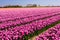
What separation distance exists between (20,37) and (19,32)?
0.50m

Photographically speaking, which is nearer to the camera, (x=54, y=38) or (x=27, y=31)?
(x=54, y=38)

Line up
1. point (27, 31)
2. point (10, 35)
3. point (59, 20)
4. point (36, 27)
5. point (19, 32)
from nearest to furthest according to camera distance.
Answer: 1. point (10, 35)
2. point (19, 32)
3. point (27, 31)
4. point (36, 27)
5. point (59, 20)

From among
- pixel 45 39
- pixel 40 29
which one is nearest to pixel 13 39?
pixel 45 39

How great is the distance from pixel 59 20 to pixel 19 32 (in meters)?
11.3

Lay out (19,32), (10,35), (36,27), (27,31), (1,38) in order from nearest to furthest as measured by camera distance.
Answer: (1,38)
(10,35)
(19,32)
(27,31)
(36,27)

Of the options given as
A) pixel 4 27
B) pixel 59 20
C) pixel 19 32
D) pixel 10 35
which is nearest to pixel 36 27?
pixel 4 27

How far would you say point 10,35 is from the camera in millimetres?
8977

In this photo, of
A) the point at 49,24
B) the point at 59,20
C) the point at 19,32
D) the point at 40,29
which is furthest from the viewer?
the point at 59,20

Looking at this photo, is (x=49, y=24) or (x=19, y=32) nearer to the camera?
(x=19, y=32)

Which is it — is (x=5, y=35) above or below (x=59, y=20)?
above

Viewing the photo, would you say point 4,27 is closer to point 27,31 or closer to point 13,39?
point 27,31

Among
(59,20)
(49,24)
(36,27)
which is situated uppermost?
(36,27)

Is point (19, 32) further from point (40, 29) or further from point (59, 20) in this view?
point (59, 20)

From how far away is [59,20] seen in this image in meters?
20.6
